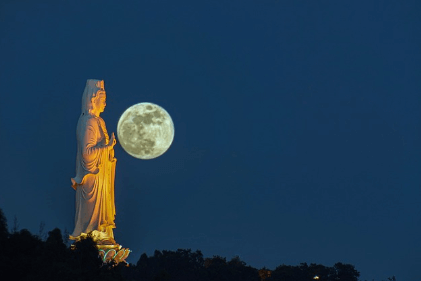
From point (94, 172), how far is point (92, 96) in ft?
7.82

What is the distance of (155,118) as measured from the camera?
147 feet

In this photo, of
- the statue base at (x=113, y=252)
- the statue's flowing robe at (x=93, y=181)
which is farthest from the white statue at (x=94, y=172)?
the statue base at (x=113, y=252)

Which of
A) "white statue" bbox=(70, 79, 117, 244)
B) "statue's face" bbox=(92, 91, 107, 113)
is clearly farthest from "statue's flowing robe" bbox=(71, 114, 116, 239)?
"statue's face" bbox=(92, 91, 107, 113)

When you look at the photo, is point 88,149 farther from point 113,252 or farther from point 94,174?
point 113,252

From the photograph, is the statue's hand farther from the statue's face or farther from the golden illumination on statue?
the statue's face

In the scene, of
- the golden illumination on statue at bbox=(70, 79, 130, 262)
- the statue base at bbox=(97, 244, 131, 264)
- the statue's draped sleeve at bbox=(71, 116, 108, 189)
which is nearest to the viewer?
the statue base at bbox=(97, 244, 131, 264)

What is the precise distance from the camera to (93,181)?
1412 inches

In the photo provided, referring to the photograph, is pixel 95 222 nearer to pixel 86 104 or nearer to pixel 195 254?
pixel 86 104

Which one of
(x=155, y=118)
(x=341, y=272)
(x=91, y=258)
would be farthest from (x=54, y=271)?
(x=341, y=272)

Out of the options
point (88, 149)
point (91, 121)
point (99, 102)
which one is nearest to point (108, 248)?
point (88, 149)

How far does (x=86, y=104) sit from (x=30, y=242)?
806 cm

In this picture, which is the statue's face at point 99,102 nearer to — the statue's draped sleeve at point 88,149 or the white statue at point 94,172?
the white statue at point 94,172

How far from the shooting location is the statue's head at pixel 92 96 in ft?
119

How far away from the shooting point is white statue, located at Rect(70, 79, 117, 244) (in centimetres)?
3559
